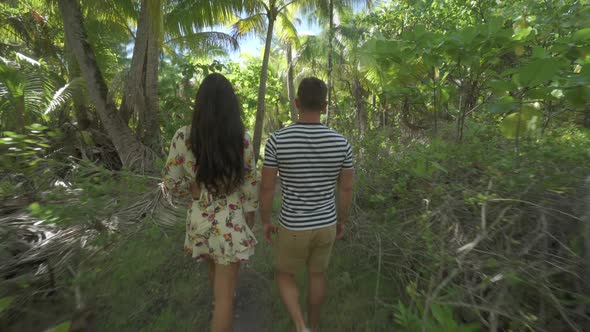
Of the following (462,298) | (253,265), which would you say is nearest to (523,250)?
(462,298)

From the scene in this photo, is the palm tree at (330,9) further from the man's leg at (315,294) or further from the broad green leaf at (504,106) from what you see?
the man's leg at (315,294)

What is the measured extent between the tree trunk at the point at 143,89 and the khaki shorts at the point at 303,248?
236 inches

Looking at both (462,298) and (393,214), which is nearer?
Result: (462,298)

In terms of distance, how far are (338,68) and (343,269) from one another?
1472 centimetres

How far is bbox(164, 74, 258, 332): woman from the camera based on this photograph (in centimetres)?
177

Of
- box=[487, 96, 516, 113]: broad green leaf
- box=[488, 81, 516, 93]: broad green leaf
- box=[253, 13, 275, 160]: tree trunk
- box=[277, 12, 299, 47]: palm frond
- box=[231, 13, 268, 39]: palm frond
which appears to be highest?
box=[277, 12, 299, 47]: palm frond

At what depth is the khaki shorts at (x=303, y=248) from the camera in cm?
196

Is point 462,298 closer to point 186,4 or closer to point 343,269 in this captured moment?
point 343,269

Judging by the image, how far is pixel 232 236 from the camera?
1915 mm

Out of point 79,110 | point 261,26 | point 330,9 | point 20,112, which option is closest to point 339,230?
point 20,112

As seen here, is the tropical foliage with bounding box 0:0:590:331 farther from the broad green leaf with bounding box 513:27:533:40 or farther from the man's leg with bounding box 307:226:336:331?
the man's leg with bounding box 307:226:336:331

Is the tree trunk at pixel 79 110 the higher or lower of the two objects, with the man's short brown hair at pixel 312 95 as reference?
higher

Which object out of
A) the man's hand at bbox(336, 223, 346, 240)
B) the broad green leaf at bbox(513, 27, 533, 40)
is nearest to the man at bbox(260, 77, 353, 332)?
the man's hand at bbox(336, 223, 346, 240)

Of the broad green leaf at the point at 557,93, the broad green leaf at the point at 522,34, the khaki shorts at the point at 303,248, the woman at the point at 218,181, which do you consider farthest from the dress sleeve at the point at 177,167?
the broad green leaf at the point at 522,34
